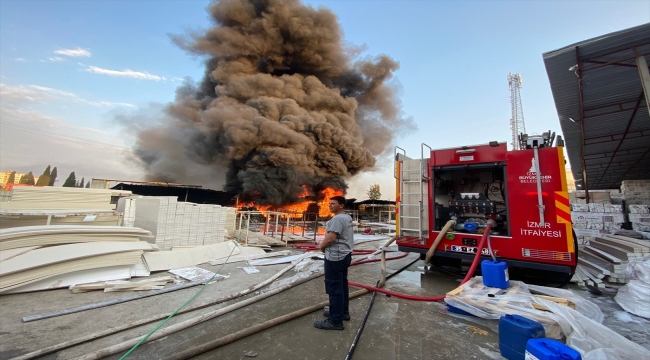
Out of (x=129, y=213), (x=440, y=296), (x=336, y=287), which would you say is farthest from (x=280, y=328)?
(x=129, y=213)

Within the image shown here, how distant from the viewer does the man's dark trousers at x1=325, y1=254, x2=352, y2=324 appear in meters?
2.88

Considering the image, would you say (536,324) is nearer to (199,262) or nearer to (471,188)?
(471,188)

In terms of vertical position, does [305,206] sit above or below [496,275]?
above

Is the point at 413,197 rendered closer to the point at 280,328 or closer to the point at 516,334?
the point at 516,334

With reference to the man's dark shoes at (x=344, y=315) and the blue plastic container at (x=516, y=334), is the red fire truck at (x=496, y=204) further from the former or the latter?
the man's dark shoes at (x=344, y=315)

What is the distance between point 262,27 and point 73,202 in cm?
2344

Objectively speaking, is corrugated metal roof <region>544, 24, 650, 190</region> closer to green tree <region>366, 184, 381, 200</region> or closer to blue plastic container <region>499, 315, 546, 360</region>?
blue plastic container <region>499, 315, 546, 360</region>

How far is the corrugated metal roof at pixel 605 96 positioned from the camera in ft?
20.7

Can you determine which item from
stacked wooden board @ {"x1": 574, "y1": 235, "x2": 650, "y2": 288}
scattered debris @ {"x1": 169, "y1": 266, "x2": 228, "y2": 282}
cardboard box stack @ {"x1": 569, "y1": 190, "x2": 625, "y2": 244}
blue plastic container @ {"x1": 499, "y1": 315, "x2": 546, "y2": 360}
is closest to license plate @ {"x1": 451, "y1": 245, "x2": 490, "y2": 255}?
stacked wooden board @ {"x1": 574, "y1": 235, "x2": 650, "y2": 288}

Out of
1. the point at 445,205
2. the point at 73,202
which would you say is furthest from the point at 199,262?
the point at 445,205

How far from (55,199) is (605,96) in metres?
17.2

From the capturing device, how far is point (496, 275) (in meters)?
3.54

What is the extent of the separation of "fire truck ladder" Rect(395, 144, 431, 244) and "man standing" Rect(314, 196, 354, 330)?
2.25m

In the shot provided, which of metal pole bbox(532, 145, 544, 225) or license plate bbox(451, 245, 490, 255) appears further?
license plate bbox(451, 245, 490, 255)
